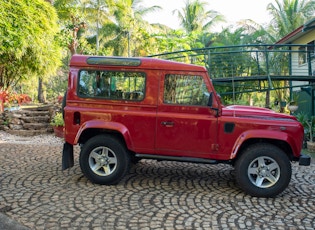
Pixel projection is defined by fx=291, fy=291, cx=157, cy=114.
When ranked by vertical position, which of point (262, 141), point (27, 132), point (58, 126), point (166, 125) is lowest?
point (27, 132)

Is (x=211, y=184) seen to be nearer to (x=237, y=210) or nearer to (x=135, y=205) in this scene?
(x=237, y=210)

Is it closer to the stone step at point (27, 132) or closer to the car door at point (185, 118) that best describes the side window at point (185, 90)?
the car door at point (185, 118)

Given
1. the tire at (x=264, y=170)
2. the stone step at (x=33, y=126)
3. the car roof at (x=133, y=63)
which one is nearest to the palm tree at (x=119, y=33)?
the stone step at (x=33, y=126)

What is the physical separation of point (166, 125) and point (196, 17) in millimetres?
27690

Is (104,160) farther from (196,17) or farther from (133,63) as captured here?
(196,17)

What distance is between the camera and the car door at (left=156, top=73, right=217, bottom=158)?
455 cm

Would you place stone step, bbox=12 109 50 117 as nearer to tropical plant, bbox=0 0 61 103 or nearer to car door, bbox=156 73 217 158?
tropical plant, bbox=0 0 61 103

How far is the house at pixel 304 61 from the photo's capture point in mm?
10344

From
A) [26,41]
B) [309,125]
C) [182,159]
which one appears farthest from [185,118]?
[26,41]

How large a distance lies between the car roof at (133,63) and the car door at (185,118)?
13 cm

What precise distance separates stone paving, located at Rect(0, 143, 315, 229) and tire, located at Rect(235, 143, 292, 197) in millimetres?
175

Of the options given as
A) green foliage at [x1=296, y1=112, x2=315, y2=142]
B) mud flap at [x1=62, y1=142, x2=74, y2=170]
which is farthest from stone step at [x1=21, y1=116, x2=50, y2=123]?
green foliage at [x1=296, y1=112, x2=315, y2=142]

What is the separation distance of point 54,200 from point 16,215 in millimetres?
581

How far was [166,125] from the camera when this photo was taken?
4.63 m
